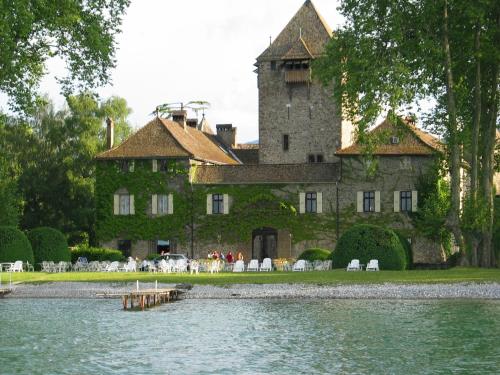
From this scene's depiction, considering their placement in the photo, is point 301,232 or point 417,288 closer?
point 417,288

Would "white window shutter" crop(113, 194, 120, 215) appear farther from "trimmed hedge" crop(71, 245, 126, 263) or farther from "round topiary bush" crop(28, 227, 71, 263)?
"round topiary bush" crop(28, 227, 71, 263)

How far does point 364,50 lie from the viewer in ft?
143

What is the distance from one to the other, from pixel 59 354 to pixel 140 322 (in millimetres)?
6618

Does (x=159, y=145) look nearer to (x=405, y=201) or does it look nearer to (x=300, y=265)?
(x=405, y=201)

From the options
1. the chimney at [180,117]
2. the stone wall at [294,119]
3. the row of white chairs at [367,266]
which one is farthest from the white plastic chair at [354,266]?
the chimney at [180,117]

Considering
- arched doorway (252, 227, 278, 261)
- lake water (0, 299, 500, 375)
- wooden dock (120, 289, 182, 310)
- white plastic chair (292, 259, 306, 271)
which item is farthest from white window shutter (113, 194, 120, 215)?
lake water (0, 299, 500, 375)

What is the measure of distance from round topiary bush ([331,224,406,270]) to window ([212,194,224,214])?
13768mm

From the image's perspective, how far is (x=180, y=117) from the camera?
66.8 m

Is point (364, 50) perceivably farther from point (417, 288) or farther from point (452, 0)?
point (417, 288)

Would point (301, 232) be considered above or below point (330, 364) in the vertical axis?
above

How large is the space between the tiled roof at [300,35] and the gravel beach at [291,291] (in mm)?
27731

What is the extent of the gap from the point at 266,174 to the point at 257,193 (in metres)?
1.33

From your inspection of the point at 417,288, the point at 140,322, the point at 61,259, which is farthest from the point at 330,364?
the point at 61,259

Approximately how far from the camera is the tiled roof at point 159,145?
6006cm
